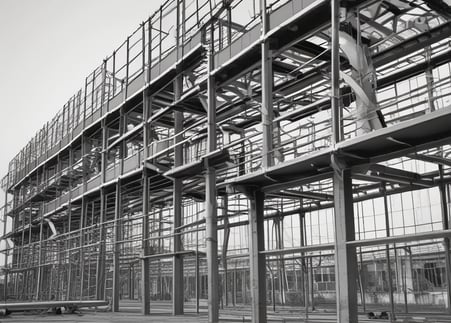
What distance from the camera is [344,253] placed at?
12.7 m

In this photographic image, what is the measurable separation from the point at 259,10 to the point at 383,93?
7.47 m

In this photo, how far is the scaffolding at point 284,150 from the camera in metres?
13.4

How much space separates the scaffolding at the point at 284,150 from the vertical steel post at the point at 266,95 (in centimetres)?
4

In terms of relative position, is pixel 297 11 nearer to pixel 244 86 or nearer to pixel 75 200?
pixel 244 86

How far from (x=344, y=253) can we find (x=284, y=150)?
7612 mm

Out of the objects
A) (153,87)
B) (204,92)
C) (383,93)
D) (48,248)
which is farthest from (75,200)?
(383,93)

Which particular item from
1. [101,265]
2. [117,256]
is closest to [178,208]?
[117,256]

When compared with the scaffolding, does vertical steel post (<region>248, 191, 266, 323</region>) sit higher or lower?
lower

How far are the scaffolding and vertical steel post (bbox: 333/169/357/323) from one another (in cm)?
4

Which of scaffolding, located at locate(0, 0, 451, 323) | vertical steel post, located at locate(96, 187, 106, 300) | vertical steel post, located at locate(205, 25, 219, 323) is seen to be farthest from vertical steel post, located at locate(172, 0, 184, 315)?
vertical steel post, located at locate(96, 187, 106, 300)

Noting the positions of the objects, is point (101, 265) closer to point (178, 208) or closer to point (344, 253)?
point (178, 208)

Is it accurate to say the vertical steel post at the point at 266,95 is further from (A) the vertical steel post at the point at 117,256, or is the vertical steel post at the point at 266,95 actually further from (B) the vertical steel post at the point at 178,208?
(A) the vertical steel post at the point at 117,256

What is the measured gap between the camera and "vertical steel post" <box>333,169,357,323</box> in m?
12.5

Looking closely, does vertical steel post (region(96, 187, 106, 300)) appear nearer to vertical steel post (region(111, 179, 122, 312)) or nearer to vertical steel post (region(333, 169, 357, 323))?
vertical steel post (region(111, 179, 122, 312))
